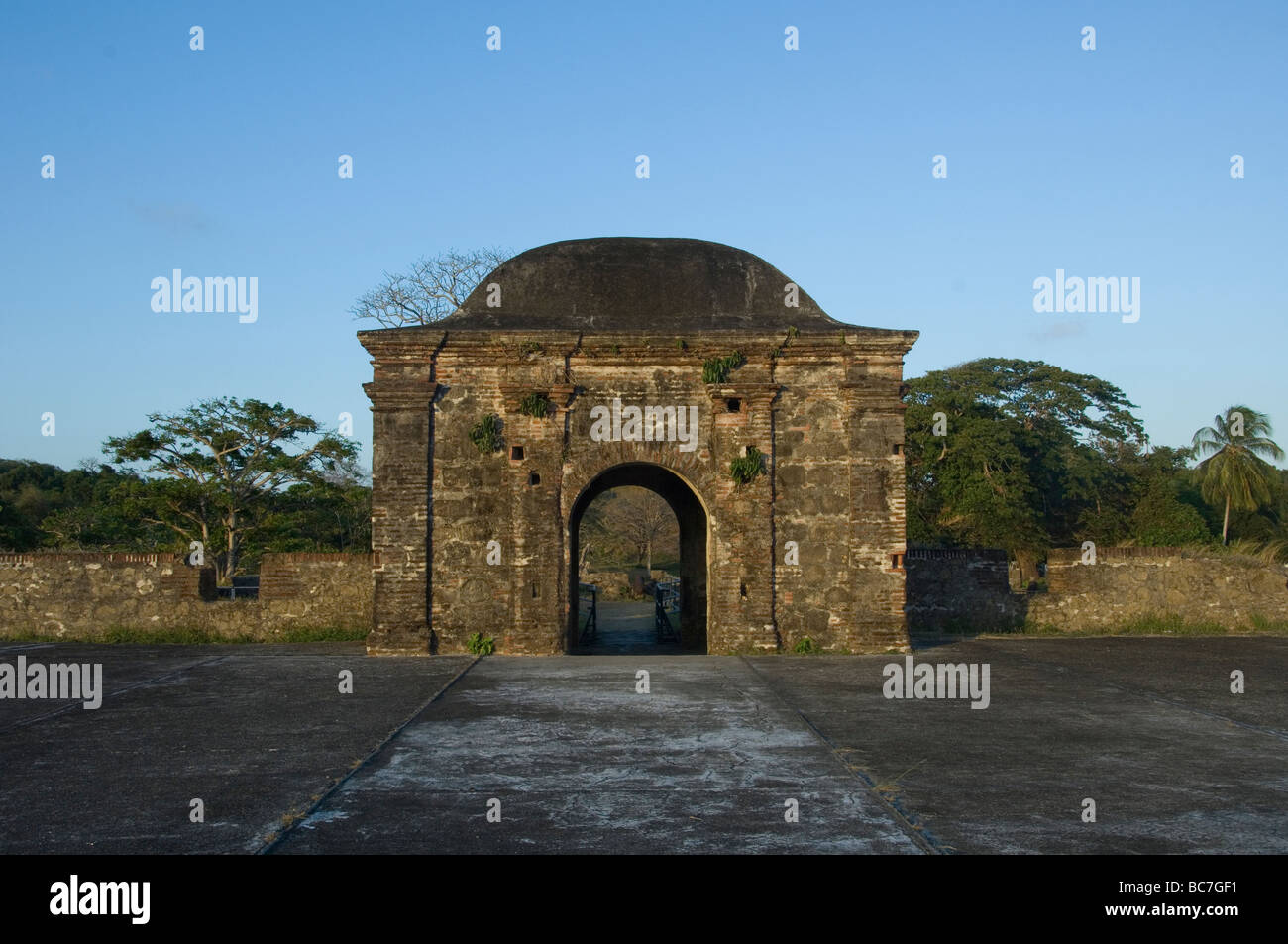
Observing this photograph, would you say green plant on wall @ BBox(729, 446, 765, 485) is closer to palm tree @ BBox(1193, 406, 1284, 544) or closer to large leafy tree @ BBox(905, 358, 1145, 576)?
large leafy tree @ BBox(905, 358, 1145, 576)

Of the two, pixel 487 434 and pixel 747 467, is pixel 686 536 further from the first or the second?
pixel 487 434

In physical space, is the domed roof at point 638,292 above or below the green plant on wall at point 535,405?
above

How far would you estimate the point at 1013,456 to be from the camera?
34250mm

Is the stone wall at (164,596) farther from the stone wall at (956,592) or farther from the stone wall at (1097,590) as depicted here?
the stone wall at (1097,590)

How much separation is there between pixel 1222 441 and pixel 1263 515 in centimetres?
425

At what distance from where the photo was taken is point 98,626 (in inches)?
684

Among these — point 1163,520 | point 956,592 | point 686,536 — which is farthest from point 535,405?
point 1163,520

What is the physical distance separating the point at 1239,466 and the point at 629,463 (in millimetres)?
33549

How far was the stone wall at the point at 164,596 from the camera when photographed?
56.3 feet

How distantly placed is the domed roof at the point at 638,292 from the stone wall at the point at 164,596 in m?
5.11

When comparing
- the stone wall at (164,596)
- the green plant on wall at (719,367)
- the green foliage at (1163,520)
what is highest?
the green plant on wall at (719,367)

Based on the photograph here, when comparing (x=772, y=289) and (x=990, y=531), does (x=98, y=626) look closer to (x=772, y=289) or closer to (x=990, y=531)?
(x=772, y=289)

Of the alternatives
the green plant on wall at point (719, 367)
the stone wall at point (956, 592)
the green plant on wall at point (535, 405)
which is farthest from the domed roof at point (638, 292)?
the stone wall at point (956, 592)
